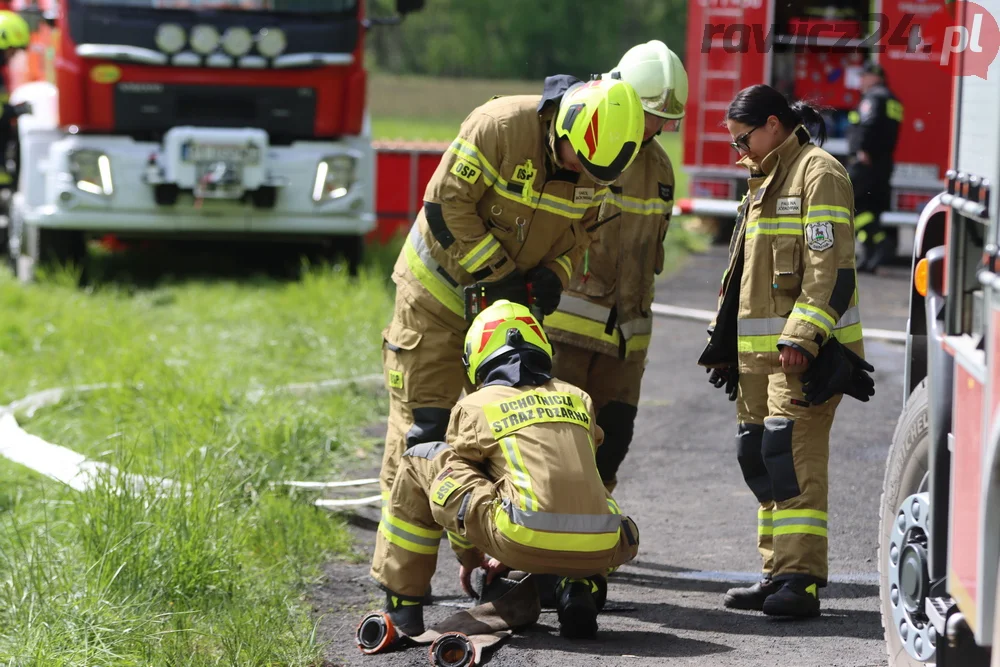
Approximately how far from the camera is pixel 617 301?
5348 mm

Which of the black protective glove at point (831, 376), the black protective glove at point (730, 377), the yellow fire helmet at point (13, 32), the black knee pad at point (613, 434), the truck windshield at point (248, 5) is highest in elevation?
the truck windshield at point (248, 5)

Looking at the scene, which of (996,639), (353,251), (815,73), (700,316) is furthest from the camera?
(815,73)

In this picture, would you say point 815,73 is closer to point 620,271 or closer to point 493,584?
point 620,271

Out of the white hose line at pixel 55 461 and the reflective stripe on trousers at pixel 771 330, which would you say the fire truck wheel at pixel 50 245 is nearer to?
the white hose line at pixel 55 461

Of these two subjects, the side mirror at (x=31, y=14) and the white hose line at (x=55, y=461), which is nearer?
the white hose line at (x=55, y=461)

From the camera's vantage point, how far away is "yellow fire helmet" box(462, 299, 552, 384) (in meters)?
4.33

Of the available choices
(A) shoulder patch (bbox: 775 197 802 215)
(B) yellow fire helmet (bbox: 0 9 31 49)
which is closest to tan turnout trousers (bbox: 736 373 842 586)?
(A) shoulder patch (bbox: 775 197 802 215)

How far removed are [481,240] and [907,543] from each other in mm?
1791

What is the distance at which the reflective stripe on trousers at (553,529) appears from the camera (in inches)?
161

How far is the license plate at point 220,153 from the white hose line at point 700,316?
337 cm

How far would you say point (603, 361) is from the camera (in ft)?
17.7

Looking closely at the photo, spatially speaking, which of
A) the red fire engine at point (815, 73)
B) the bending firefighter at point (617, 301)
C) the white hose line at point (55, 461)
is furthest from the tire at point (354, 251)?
the bending firefighter at point (617, 301)

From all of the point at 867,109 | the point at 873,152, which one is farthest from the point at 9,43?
the point at 873,152

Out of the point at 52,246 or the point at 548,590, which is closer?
the point at 548,590
